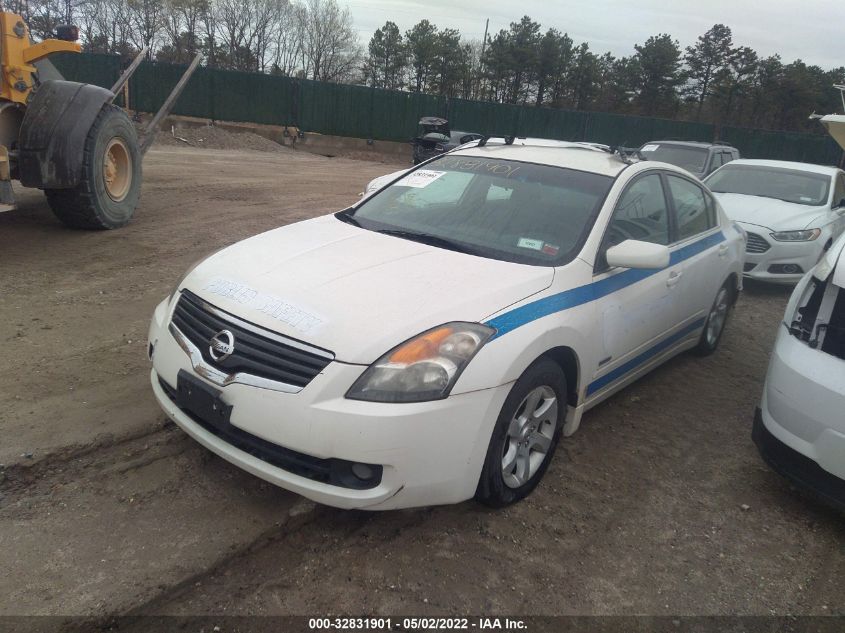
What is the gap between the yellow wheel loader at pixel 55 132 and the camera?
21.0 feet

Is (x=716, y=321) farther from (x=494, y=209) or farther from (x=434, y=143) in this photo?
(x=434, y=143)

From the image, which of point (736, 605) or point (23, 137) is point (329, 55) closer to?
point (23, 137)

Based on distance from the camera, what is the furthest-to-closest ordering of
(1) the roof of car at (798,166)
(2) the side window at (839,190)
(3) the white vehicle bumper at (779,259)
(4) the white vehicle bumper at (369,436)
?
(1) the roof of car at (798,166) < (2) the side window at (839,190) < (3) the white vehicle bumper at (779,259) < (4) the white vehicle bumper at (369,436)

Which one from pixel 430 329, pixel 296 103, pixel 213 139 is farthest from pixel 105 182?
pixel 296 103

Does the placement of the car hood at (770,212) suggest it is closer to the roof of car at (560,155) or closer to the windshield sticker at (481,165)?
the roof of car at (560,155)

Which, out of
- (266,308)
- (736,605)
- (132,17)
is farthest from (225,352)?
(132,17)

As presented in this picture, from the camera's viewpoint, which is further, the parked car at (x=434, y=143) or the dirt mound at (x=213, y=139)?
the dirt mound at (x=213, y=139)

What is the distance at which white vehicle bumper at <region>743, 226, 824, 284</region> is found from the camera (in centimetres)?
780

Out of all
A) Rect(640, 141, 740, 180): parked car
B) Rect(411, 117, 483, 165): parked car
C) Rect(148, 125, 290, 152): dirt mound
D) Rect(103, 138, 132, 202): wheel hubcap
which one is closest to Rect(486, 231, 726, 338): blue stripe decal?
Rect(103, 138, 132, 202): wheel hubcap

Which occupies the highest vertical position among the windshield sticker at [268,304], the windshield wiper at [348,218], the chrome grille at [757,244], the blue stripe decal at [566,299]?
the windshield wiper at [348,218]

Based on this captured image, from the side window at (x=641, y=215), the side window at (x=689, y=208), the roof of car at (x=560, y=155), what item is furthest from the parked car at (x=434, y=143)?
the side window at (x=641, y=215)

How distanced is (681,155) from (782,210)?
4.24 meters

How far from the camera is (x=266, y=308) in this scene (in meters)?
2.84

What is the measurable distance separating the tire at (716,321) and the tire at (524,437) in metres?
2.51
